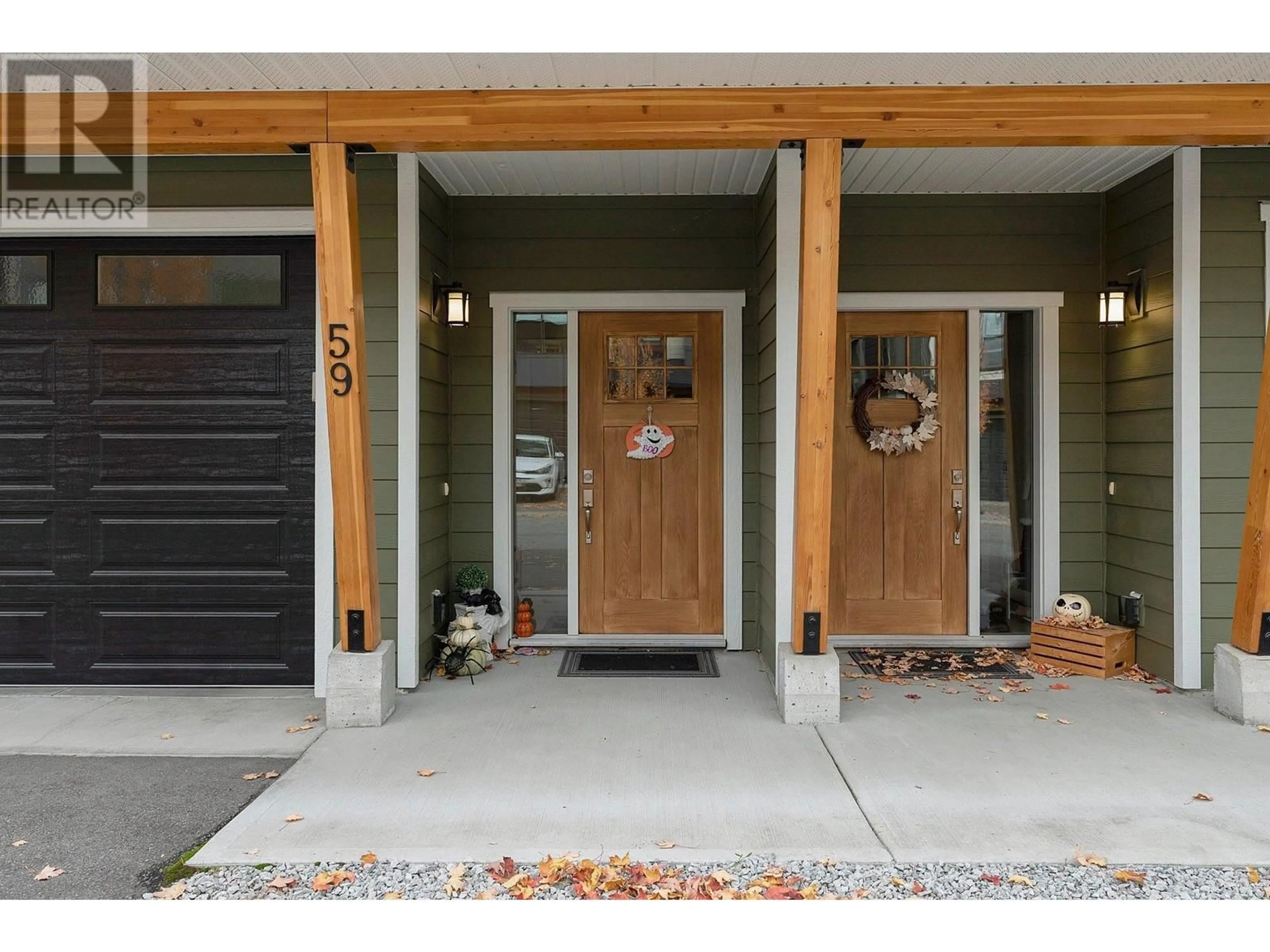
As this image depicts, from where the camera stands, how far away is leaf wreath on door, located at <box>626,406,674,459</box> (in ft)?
16.5

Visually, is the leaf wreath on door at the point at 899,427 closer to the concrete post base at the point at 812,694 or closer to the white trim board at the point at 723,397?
the white trim board at the point at 723,397

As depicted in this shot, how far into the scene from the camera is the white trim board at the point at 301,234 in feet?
13.7

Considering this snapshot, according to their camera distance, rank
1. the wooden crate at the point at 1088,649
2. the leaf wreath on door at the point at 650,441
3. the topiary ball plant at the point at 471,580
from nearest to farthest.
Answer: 1. the wooden crate at the point at 1088,649
2. the topiary ball plant at the point at 471,580
3. the leaf wreath on door at the point at 650,441

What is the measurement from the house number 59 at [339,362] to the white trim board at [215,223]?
3.07ft

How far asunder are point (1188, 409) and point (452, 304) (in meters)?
3.65

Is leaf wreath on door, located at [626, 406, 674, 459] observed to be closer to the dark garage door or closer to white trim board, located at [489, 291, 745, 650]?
white trim board, located at [489, 291, 745, 650]

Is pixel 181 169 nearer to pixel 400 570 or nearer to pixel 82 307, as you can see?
pixel 82 307

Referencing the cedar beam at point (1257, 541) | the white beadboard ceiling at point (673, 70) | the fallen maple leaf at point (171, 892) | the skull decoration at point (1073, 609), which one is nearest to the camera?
the fallen maple leaf at point (171, 892)

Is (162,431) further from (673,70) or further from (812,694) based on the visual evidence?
(812,694)

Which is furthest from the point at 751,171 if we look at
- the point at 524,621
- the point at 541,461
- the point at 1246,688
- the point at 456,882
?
the point at 456,882

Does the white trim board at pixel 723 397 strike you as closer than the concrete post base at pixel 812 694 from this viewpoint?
No

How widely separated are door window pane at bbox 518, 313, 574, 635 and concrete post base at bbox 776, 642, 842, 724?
1711 mm

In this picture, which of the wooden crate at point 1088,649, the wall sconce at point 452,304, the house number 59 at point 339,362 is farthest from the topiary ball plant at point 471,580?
the wooden crate at point 1088,649

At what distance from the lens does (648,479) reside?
5039 millimetres
